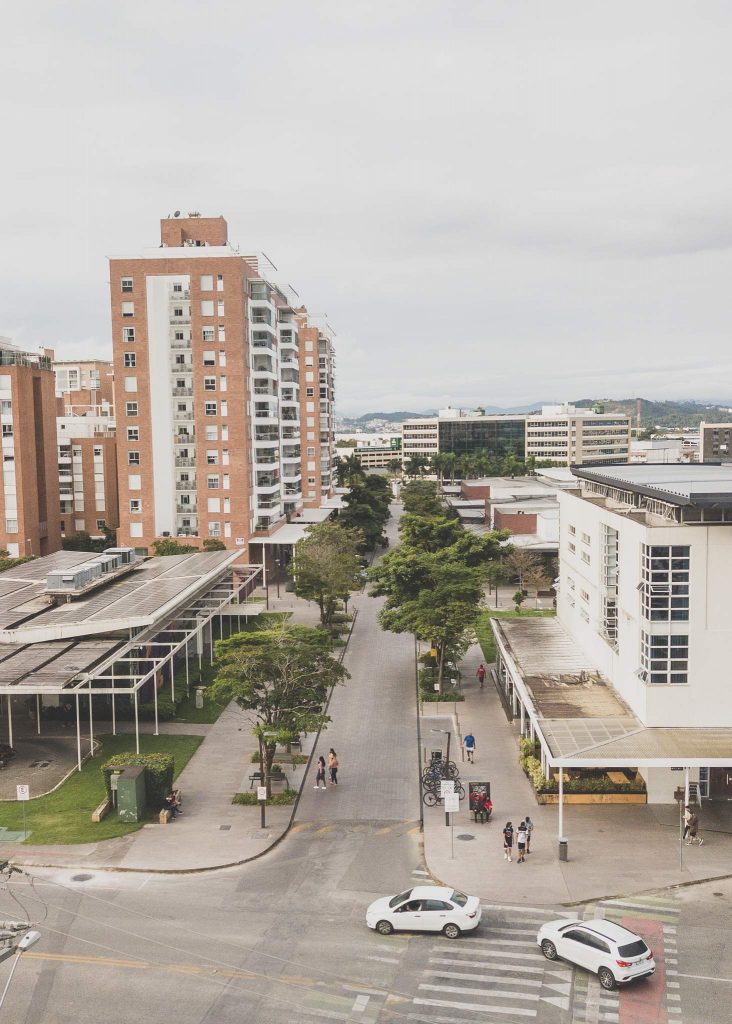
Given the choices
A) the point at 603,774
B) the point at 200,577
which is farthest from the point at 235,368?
the point at 603,774

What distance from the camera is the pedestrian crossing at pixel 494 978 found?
19828 millimetres

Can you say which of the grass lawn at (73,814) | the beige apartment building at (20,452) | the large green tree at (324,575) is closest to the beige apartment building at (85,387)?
the beige apartment building at (20,452)

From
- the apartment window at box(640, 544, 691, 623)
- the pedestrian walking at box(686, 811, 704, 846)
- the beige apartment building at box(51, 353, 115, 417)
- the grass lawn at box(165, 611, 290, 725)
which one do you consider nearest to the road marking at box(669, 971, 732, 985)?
the pedestrian walking at box(686, 811, 704, 846)

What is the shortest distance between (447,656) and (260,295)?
44829mm

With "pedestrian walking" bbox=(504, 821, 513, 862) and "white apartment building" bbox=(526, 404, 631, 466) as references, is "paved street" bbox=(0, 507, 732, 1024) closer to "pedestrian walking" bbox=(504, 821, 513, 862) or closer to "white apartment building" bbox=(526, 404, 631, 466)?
"pedestrian walking" bbox=(504, 821, 513, 862)

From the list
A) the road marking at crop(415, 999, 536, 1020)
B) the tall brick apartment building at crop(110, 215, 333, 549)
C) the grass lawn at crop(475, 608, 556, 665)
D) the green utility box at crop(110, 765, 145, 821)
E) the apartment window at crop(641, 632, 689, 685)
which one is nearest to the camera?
the road marking at crop(415, 999, 536, 1020)

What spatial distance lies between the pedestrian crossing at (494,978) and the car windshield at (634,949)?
151 cm

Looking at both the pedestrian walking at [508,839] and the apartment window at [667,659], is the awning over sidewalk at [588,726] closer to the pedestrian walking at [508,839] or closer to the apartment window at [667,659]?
the apartment window at [667,659]

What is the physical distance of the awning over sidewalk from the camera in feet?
92.8

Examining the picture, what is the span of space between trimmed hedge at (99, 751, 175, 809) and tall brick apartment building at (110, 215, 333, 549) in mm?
46515

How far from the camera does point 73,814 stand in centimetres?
3108

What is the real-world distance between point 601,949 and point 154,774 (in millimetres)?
A: 16630

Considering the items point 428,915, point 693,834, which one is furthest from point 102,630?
point 693,834

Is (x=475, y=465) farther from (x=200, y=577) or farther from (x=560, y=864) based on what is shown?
(x=560, y=864)
